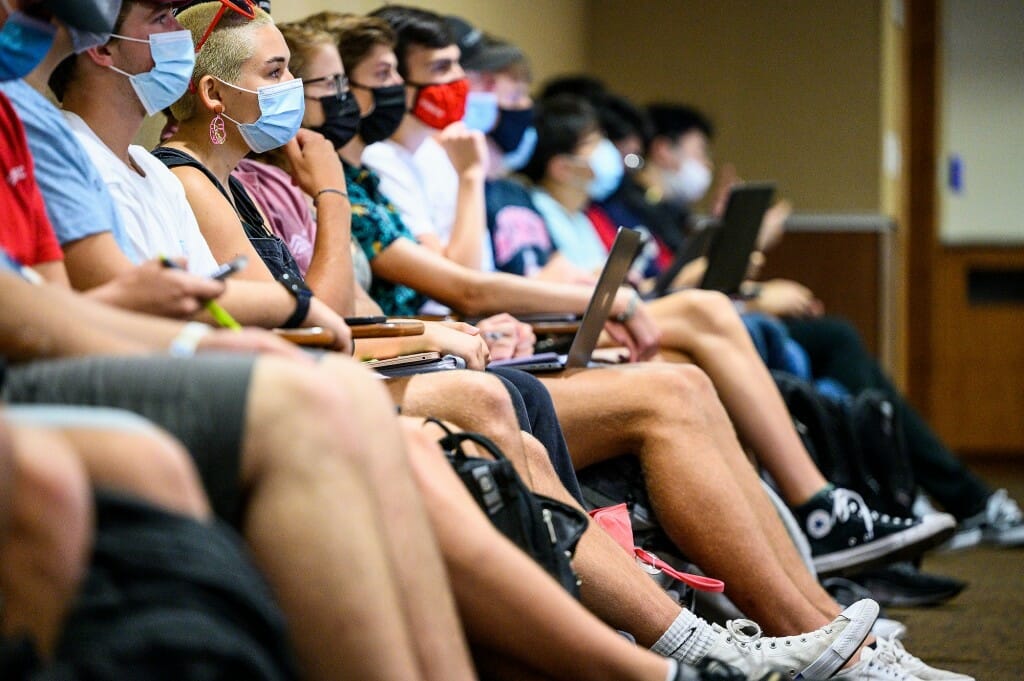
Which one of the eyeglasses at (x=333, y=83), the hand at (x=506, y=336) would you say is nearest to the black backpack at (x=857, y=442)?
the hand at (x=506, y=336)

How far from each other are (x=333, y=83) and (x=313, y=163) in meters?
0.26

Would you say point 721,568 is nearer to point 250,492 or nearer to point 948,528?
point 948,528

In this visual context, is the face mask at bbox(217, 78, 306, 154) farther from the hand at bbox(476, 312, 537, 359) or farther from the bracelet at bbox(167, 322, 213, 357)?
the bracelet at bbox(167, 322, 213, 357)

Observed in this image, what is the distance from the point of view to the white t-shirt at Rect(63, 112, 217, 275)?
2.09 metres

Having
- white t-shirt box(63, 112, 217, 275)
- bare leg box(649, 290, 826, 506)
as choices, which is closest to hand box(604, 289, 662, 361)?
bare leg box(649, 290, 826, 506)

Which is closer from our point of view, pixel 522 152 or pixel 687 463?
pixel 687 463

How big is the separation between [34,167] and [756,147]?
16.2 feet

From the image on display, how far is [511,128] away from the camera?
13.7 ft

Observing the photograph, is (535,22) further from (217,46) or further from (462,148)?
(217,46)

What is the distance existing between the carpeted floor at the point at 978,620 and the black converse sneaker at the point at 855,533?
181 millimetres

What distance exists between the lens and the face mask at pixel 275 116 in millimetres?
2463

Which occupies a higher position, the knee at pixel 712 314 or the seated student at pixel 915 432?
the knee at pixel 712 314

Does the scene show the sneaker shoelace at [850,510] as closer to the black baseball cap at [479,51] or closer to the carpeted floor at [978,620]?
the carpeted floor at [978,620]

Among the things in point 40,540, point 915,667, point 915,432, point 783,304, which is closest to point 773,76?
point 783,304
